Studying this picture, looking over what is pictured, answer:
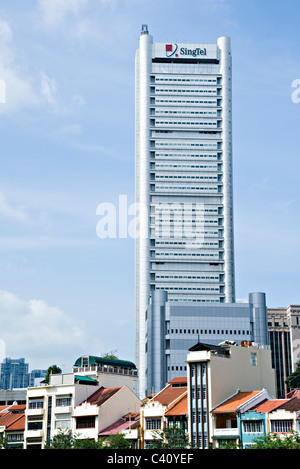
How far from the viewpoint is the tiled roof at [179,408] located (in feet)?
277

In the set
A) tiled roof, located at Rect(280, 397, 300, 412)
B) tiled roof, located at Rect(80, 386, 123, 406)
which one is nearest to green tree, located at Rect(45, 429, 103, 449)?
tiled roof, located at Rect(80, 386, 123, 406)

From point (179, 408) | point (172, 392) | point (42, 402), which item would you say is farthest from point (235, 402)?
point (42, 402)

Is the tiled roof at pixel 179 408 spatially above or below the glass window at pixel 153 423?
above

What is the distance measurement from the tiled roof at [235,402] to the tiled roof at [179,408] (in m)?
4.64

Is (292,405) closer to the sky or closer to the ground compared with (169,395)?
closer to the ground

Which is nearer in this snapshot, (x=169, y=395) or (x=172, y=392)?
(x=169, y=395)

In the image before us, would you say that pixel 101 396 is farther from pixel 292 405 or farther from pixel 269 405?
pixel 292 405

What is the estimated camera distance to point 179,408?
8581 cm

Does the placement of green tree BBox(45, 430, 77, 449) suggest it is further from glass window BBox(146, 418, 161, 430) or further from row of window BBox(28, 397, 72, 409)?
row of window BBox(28, 397, 72, 409)

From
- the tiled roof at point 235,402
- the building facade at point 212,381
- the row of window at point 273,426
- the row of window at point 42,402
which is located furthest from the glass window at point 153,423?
the row of window at point 42,402

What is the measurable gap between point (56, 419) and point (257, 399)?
2866 centimetres

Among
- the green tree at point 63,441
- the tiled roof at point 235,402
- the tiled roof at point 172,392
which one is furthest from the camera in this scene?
the tiled roof at point 172,392

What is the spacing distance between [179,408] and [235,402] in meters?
7.58

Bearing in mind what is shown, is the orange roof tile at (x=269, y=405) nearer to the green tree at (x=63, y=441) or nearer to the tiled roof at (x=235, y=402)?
the tiled roof at (x=235, y=402)
